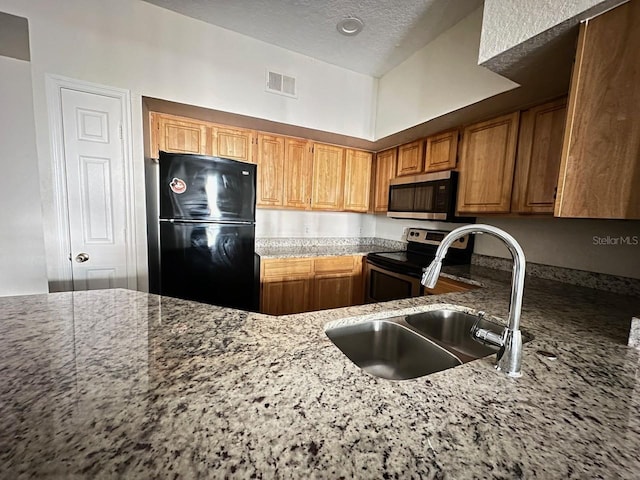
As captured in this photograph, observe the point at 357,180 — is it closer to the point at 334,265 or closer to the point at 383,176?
the point at 383,176

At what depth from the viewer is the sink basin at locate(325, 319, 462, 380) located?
99 centimetres

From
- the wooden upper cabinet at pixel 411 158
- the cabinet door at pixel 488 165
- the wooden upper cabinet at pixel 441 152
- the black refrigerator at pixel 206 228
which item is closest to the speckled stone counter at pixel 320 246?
the black refrigerator at pixel 206 228

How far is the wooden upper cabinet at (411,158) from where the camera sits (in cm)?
267

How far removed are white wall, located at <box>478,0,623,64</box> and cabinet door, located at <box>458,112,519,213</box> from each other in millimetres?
899

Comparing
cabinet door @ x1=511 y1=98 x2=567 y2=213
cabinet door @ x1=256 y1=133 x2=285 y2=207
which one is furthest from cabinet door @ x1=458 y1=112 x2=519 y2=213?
cabinet door @ x1=256 y1=133 x2=285 y2=207

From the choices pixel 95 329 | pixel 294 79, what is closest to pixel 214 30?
pixel 294 79

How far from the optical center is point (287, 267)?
2658 millimetres

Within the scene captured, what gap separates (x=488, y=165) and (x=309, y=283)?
1967 millimetres

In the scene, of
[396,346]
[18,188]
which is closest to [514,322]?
[396,346]

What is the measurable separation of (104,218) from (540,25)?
2.89 meters

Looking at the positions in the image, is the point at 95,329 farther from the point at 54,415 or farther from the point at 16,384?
the point at 54,415

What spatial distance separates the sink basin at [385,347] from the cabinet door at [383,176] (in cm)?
223

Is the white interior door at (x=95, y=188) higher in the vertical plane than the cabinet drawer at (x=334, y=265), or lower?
higher

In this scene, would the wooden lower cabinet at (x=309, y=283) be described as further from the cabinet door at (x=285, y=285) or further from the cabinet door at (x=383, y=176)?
the cabinet door at (x=383, y=176)
